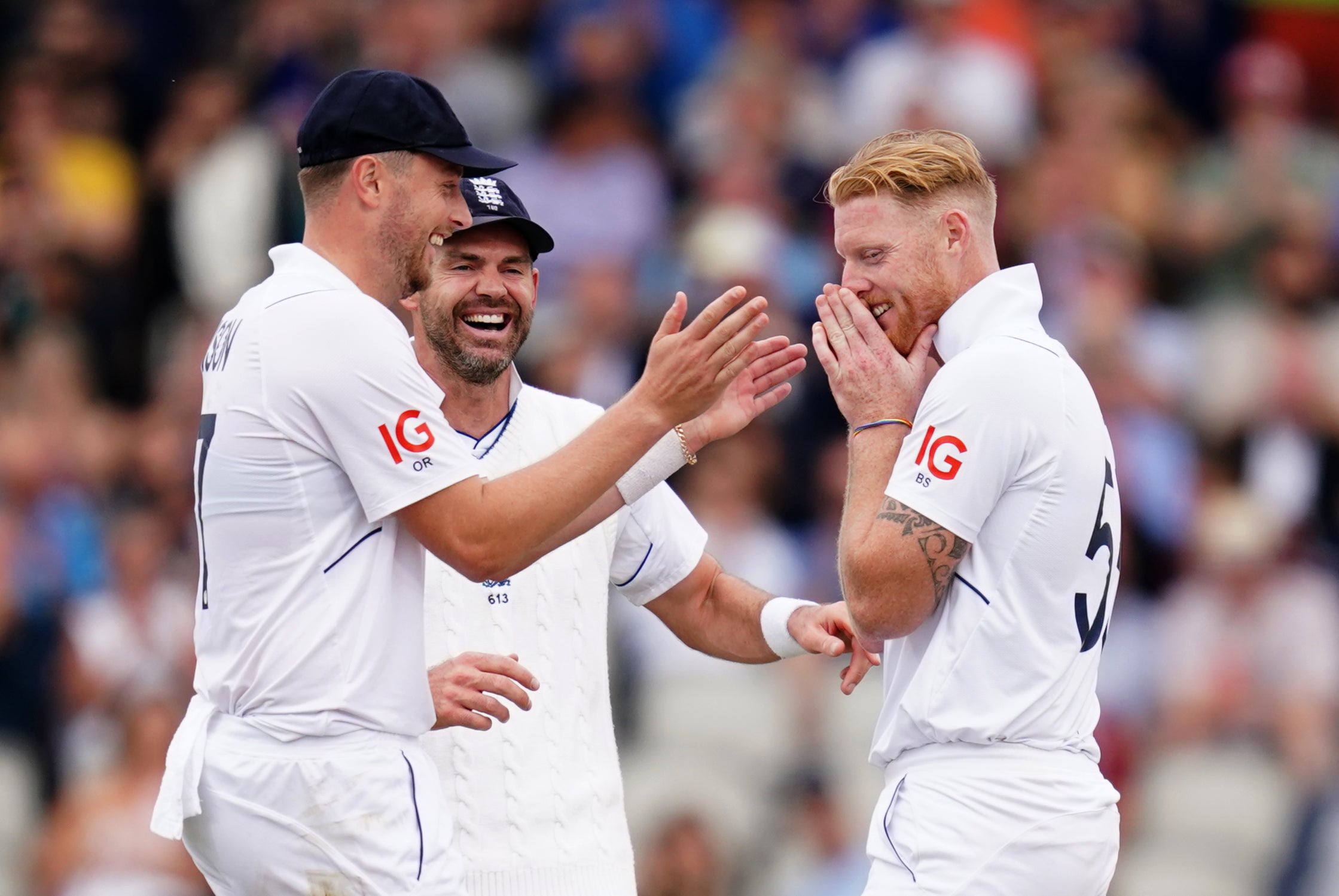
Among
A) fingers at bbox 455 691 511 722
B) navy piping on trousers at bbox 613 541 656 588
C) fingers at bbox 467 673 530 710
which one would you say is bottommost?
fingers at bbox 455 691 511 722

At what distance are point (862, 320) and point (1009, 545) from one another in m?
0.77

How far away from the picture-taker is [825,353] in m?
5.37

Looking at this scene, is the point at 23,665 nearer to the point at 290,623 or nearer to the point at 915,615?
the point at 290,623

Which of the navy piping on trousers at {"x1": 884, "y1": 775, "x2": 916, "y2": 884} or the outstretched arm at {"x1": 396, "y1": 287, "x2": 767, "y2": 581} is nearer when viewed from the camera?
the outstretched arm at {"x1": 396, "y1": 287, "x2": 767, "y2": 581}

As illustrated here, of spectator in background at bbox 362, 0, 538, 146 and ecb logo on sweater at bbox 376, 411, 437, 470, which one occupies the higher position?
spectator in background at bbox 362, 0, 538, 146

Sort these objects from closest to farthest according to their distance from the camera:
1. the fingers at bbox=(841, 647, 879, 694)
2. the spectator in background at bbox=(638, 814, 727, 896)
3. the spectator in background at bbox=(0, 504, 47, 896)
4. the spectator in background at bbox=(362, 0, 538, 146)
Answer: the fingers at bbox=(841, 647, 879, 694) < the spectator in background at bbox=(638, 814, 727, 896) < the spectator in background at bbox=(0, 504, 47, 896) < the spectator in background at bbox=(362, 0, 538, 146)

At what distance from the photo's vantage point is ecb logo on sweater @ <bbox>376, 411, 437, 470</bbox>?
492cm

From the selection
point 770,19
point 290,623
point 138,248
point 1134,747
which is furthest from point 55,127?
point 290,623

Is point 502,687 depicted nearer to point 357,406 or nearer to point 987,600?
point 357,406

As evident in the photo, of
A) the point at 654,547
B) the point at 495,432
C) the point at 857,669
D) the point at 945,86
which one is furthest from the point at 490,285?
the point at 945,86

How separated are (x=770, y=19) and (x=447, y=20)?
85.6 inches

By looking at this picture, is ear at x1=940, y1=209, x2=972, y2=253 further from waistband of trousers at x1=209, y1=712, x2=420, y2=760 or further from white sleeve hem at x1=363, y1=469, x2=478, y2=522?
waistband of trousers at x1=209, y1=712, x2=420, y2=760

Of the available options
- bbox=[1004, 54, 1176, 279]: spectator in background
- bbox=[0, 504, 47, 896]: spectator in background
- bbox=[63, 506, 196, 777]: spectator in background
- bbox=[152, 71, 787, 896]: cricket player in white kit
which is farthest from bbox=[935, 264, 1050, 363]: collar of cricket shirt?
bbox=[0, 504, 47, 896]: spectator in background

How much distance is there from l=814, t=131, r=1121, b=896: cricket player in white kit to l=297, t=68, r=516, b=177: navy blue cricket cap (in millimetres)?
1271
